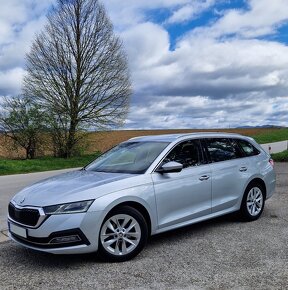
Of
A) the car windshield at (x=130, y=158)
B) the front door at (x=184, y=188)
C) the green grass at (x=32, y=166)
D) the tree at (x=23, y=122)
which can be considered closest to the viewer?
the front door at (x=184, y=188)

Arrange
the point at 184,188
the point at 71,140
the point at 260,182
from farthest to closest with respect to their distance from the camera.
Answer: the point at 71,140 < the point at 260,182 < the point at 184,188

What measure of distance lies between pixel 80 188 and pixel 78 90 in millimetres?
22828

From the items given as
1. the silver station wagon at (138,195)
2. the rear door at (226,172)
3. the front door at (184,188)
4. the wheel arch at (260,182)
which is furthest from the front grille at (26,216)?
the wheel arch at (260,182)

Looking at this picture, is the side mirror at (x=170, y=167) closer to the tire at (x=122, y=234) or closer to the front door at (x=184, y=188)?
the front door at (x=184, y=188)

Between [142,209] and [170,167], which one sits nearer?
[142,209]

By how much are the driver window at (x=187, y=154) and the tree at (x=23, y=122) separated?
21.1 meters

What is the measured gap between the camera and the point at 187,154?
20.0 ft

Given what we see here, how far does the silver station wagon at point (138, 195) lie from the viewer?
460 centimetres

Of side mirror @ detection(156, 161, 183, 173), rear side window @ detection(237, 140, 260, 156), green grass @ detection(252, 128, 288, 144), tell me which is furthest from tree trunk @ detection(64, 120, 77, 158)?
side mirror @ detection(156, 161, 183, 173)

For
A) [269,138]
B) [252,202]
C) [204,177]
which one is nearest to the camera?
[204,177]

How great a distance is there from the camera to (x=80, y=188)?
485cm

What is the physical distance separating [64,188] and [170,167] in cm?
142

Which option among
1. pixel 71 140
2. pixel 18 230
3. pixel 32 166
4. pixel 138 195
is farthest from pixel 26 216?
pixel 71 140

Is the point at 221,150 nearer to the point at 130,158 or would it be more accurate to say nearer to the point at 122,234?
the point at 130,158
